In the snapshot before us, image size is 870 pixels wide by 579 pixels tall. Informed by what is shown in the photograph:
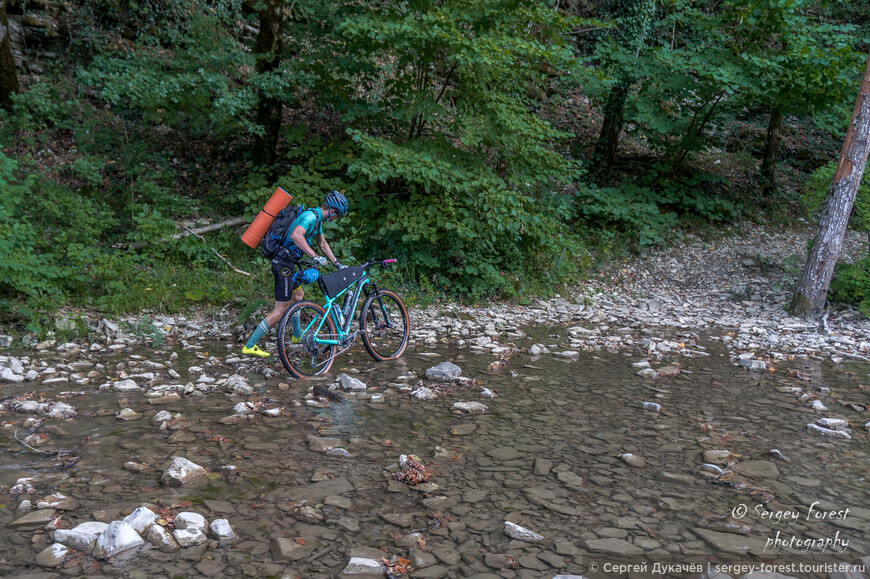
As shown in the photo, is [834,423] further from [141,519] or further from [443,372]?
[141,519]

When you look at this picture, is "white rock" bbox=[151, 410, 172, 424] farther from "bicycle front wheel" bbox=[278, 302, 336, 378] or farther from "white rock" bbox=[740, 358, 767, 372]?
"white rock" bbox=[740, 358, 767, 372]


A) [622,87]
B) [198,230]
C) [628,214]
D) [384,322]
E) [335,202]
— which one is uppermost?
[622,87]

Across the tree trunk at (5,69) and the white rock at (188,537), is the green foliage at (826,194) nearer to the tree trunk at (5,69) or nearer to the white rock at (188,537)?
the white rock at (188,537)

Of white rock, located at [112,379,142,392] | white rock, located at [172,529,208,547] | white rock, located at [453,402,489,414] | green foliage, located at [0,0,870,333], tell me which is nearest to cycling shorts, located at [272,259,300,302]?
green foliage, located at [0,0,870,333]

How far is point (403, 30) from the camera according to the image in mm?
7879

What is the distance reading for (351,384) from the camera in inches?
225

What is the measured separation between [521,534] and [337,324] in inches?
145

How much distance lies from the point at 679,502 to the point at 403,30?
6845 millimetres

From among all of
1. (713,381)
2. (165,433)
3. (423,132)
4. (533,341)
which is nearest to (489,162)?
(423,132)

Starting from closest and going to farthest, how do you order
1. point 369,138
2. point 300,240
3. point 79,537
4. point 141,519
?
1. point 79,537
2. point 141,519
3. point 300,240
4. point 369,138

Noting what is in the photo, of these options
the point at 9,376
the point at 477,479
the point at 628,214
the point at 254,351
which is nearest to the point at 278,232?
the point at 254,351

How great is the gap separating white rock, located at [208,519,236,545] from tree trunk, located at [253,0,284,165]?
809cm

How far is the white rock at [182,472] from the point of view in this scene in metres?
3.61

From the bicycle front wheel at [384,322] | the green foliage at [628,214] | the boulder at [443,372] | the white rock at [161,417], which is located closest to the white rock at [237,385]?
the white rock at [161,417]
